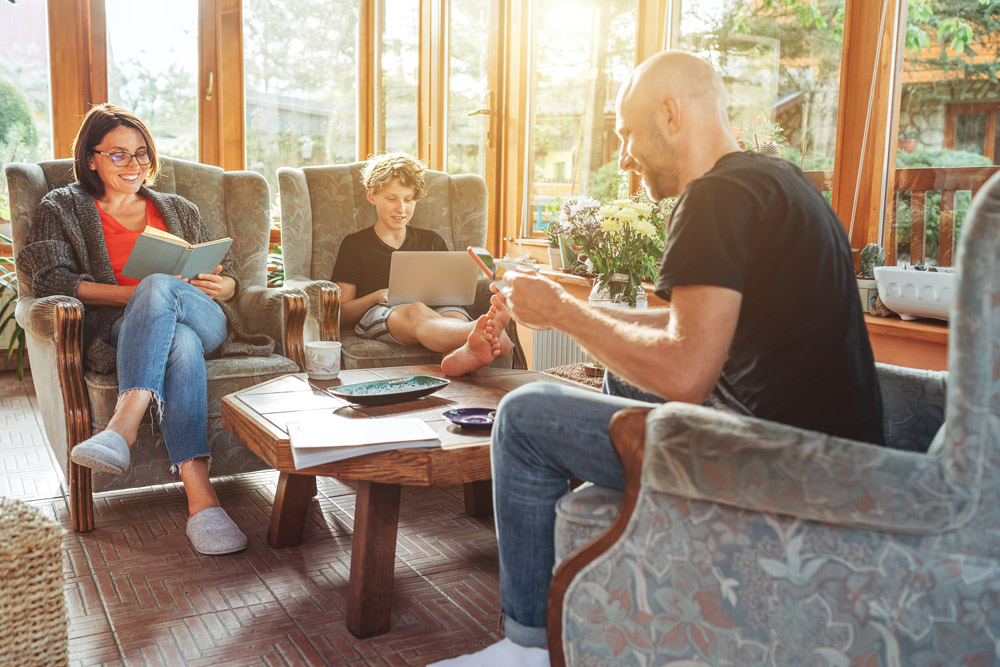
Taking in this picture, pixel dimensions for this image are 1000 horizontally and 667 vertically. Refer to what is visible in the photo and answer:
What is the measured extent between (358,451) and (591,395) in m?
0.52

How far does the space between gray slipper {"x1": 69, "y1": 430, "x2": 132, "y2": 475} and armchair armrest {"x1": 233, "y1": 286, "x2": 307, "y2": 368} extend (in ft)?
2.28

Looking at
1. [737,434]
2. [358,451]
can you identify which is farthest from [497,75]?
[737,434]

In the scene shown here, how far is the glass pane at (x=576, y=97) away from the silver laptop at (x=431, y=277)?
932mm

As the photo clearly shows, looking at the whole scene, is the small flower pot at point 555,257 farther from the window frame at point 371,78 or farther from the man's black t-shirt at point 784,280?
the man's black t-shirt at point 784,280

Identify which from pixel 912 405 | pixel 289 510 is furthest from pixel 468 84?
pixel 912 405

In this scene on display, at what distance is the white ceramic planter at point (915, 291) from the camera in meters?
2.10

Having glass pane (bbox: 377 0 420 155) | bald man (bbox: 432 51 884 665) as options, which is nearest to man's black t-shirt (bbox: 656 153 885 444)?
bald man (bbox: 432 51 884 665)

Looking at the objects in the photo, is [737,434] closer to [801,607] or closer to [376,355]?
[801,607]

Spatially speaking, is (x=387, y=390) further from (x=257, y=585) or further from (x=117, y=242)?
(x=117, y=242)

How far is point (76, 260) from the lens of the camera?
2527mm

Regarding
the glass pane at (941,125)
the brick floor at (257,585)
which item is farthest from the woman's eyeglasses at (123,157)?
the glass pane at (941,125)

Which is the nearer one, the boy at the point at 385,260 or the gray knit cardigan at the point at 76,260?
the gray knit cardigan at the point at 76,260

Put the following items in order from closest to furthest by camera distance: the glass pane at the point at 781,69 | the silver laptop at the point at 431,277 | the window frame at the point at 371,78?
the glass pane at the point at 781,69, the silver laptop at the point at 431,277, the window frame at the point at 371,78

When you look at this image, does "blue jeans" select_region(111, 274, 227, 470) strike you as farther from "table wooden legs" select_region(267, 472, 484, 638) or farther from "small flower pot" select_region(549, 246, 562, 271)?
"small flower pot" select_region(549, 246, 562, 271)
